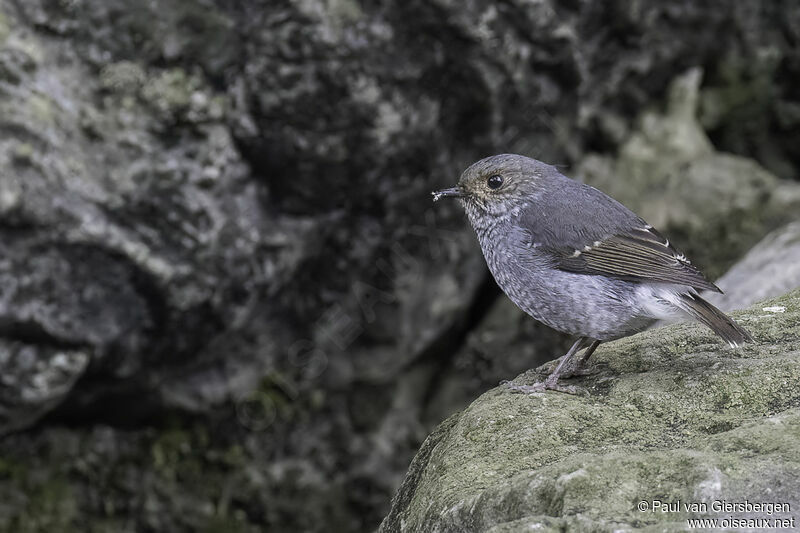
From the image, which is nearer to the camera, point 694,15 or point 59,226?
point 59,226

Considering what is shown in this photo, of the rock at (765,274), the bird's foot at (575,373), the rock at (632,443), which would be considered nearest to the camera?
the rock at (632,443)

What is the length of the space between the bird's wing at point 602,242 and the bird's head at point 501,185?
0.15 metres

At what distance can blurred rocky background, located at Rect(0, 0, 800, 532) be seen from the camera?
5918 mm

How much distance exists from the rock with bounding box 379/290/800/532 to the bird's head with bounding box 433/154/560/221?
3.33 ft

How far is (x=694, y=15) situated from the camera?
8.52m

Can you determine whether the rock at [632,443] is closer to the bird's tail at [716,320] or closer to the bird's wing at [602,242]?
the bird's tail at [716,320]

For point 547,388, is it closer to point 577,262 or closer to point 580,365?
point 580,365

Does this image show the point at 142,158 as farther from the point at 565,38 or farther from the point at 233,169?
the point at 565,38

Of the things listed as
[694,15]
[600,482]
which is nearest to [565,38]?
[694,15]

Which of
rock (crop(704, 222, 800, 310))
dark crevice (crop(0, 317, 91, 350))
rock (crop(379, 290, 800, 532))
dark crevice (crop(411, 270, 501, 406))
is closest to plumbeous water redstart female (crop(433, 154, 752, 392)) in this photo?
rock (crop(379, 290, 800, 532))

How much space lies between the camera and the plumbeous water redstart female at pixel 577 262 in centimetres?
453

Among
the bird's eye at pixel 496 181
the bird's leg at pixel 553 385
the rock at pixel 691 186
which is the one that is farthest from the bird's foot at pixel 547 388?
the rock at pixel 691 186

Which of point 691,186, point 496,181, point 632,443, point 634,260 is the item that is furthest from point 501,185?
point 691,186

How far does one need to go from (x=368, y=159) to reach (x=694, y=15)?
4012 mm
